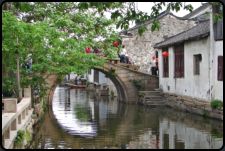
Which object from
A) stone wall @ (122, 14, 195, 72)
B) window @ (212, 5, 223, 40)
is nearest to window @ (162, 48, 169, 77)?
window @ (212, 5, 223, 40)

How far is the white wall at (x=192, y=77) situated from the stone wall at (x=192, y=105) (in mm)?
329

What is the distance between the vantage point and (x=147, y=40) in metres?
24.9

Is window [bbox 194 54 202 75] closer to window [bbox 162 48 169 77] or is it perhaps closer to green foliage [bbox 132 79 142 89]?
window [bbox 162 48 169 77]

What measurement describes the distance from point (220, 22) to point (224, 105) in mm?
3485

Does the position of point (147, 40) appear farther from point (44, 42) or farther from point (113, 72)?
point (44, 42)

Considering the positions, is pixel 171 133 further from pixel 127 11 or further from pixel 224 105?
pixel 127 11

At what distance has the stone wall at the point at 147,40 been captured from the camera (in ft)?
80.6

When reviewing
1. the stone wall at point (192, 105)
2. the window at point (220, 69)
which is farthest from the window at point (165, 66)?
the window at point (220, 69)

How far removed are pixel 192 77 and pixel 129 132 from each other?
5.85 meters

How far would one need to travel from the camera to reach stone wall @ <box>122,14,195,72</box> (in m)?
24.6

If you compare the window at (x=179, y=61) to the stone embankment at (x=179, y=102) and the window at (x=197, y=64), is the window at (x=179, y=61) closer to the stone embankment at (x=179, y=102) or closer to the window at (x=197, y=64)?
the stone embankment at (x=179, y=102)

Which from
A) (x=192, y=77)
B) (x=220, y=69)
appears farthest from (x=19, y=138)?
(x=192, y=77)

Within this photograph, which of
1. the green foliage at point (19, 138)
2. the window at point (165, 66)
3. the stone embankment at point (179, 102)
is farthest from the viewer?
the window at point (165, 66)

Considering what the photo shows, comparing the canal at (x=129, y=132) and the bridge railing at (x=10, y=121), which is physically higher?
the bridge railing at (x=10, y=121)
